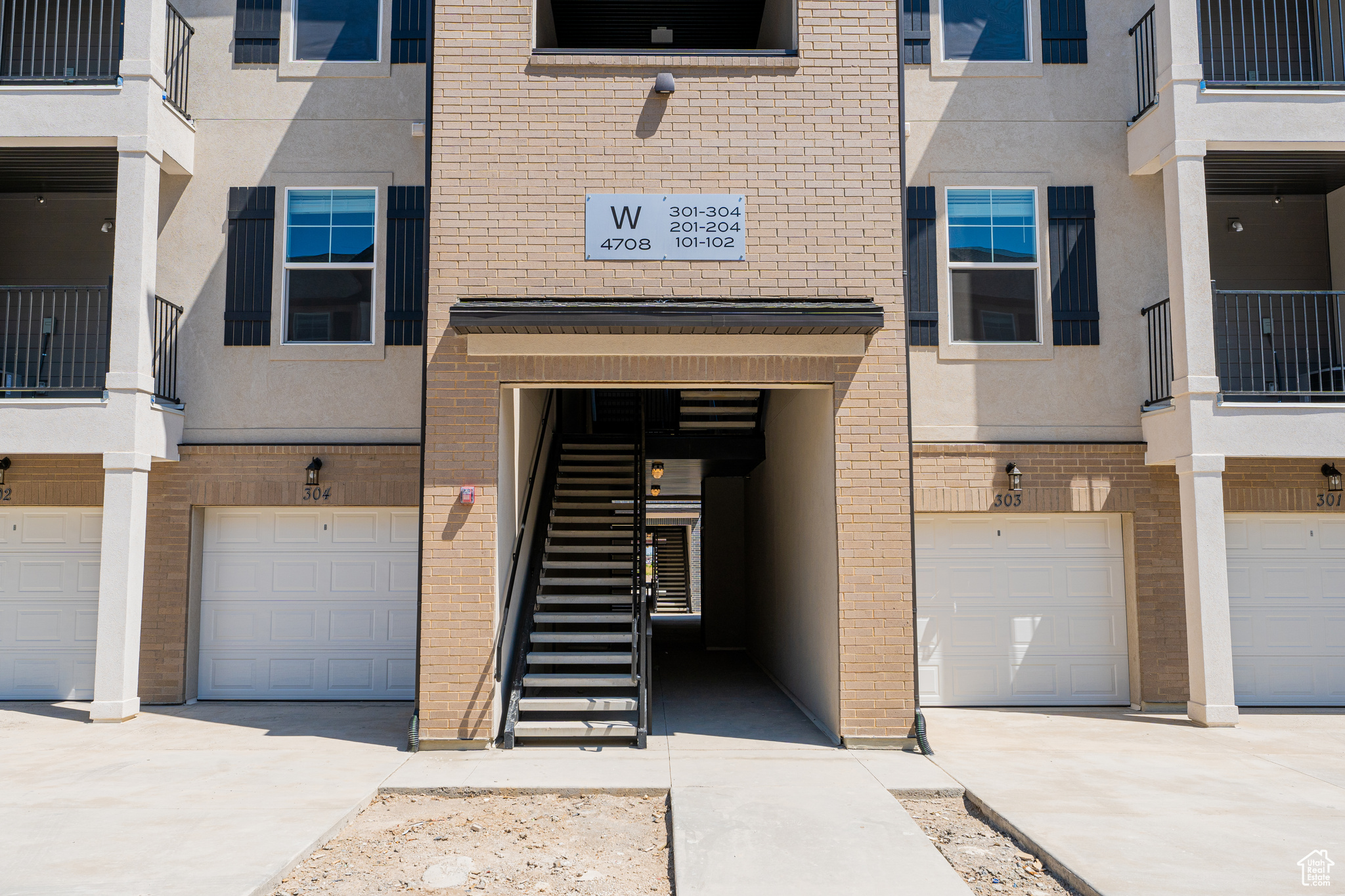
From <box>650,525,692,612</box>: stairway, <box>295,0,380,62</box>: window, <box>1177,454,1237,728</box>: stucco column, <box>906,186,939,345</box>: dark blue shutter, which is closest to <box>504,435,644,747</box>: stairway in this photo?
<box>906,186,939,345</box>: dark blue shutter

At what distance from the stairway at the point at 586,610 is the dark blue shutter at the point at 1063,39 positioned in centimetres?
671

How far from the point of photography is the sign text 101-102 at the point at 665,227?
8070 millimetres

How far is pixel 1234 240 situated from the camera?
34.3 ft

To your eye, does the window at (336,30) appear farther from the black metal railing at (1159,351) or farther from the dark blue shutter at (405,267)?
the black metal railing at (1159,351)

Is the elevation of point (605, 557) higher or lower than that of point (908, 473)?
lower

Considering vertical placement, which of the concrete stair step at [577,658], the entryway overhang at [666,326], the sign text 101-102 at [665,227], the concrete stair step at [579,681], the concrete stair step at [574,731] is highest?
the sign text 101-102 at [665,227]

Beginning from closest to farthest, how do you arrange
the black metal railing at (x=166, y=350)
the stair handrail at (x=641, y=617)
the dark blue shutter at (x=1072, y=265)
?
the stair handrail at (x=641, y=617) → the black metal railing at (x=166, y=350) → the dark blue shutter at (x=1072, y=265)

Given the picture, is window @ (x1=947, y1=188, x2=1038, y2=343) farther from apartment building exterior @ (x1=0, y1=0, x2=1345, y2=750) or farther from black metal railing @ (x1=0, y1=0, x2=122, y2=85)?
black metal railing @ (x1=0, y1=0, x2=122, y2=85)

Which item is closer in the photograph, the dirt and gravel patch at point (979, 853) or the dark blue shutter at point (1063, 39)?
the dirt and gravel patch at point (979, 853)

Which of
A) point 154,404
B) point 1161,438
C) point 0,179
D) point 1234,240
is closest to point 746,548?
point 1161,438

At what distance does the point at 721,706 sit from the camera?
31.4ft

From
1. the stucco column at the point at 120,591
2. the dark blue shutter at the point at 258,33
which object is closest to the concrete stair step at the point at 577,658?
the stucco column at the point at 120,591

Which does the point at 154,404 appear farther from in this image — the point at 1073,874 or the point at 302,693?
the point at 1073,874

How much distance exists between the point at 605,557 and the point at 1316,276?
8.92 m
